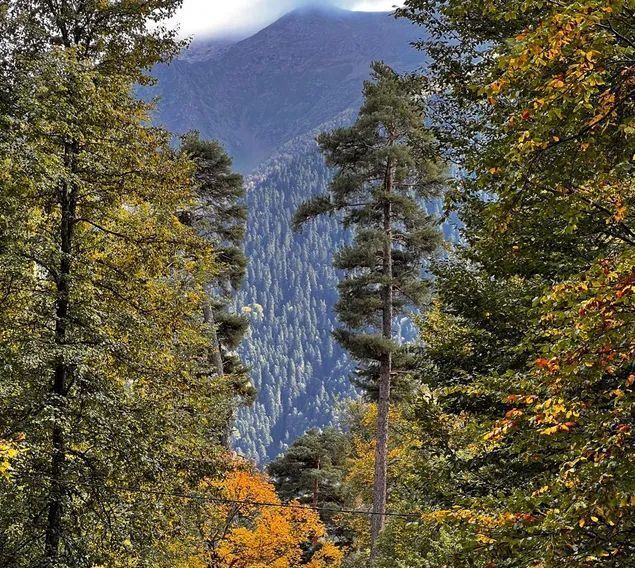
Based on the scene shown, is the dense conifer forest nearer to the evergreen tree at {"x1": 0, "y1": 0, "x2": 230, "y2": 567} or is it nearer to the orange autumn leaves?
the evergreen tree at {"x1": 0, "y1": 0, "x2": 230, "y2": 567}

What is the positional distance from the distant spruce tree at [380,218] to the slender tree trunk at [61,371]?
345 inches

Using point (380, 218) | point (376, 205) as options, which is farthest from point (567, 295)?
point (380, 218)

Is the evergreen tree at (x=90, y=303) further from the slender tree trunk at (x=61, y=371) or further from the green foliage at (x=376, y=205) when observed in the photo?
the green foliage at (x=376, y=205)

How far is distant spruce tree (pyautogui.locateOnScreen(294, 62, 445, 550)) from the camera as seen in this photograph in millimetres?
16062

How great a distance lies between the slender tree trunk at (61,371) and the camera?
755cm

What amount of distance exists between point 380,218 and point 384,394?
5.13 meters

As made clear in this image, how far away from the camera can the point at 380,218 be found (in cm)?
1742

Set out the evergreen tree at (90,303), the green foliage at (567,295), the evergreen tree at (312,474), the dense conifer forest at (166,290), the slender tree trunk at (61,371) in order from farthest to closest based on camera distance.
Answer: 1. the evergreen tree at (312,474)
2. the slender tree trunk at (61,371)
3. the evergreen tree at (90,303)
4. the dense conifer forest at (166,290)
5. the green foliage at (567,295)

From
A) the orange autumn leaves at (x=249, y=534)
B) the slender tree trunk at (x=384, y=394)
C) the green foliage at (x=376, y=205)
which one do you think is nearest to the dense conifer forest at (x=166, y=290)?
the slender tree trunk at (x=384, y=394)

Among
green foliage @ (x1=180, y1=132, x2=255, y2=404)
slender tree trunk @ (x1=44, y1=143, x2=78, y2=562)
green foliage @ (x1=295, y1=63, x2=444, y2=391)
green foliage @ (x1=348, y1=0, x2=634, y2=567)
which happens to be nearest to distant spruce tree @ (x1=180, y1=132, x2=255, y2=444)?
green foliage @ (x1=180, y1=132, x2=255, y2=404)

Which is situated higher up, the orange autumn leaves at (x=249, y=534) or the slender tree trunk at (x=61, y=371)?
the slender tree trunk at (x=61, y=371)

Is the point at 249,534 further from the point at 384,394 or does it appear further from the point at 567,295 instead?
the point at 567,295

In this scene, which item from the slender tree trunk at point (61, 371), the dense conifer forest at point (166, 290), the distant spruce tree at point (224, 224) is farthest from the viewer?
the distant spruce tree at point (224, 224)

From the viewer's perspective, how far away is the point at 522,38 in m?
3.86
